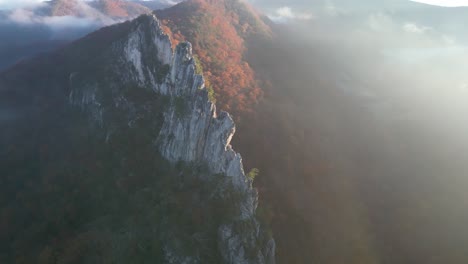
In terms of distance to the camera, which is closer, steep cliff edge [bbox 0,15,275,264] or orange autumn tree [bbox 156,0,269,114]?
steep cliff edge [bbox 0,15,275,264]

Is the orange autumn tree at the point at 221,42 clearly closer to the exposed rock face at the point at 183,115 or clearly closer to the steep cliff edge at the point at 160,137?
the exposed rock face at the point at 183,115

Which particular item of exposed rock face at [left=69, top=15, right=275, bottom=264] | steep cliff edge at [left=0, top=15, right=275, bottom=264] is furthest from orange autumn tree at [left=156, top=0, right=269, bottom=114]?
steep cliff edge at [left=0, top=15, right=275, bottom=264]

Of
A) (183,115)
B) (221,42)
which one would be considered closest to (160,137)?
(183,115)

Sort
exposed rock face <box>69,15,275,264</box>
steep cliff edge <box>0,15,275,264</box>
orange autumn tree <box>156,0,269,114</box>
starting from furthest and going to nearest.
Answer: orange autumn tree <box>156,0,269,114</box>, steep cliff edge <box>0,15,275,264</box>, exposed rock face <box>69,15,275,264</box>

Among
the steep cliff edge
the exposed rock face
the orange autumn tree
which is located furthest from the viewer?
the orange autumn tree

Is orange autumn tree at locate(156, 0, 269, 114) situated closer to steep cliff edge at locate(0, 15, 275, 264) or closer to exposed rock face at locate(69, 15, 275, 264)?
exposed rock face at locate(69, 15, 275, 264)
